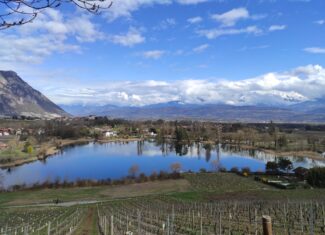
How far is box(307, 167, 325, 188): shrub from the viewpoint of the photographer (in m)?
54.5

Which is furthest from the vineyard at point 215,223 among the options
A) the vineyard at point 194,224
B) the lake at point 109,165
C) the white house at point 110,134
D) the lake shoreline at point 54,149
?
the white house at point 110,134

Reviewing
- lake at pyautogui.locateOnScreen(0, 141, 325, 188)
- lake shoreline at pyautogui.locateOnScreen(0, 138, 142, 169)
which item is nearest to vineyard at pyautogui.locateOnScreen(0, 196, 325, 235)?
lake at pyautogui.locateOnScreen(0, 141, 325, 188)

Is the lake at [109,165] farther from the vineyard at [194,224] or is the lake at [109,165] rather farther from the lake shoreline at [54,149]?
the vineyard at [194,224]

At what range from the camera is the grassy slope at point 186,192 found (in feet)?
149

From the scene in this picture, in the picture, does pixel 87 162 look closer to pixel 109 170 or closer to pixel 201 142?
pixel 109 170

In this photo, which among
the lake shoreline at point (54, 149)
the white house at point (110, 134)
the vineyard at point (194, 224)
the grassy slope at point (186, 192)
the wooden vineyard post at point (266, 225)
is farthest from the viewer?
the white house at point (110, 134)

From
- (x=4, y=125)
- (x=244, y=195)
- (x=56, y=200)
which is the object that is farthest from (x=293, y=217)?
(x=4, y=125)

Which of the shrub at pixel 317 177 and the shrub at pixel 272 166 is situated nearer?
the shrub at pixel 317 177

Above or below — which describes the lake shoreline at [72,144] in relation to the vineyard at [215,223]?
below

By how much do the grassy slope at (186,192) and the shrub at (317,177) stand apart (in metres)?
6.05

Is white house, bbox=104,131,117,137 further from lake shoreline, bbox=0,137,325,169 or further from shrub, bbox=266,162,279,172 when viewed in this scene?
shrub, bbox=266,162,279,172

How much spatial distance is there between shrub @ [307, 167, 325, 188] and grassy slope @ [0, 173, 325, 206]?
6.05m

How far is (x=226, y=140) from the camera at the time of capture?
147500mm

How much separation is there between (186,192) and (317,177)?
1847 centimetres
